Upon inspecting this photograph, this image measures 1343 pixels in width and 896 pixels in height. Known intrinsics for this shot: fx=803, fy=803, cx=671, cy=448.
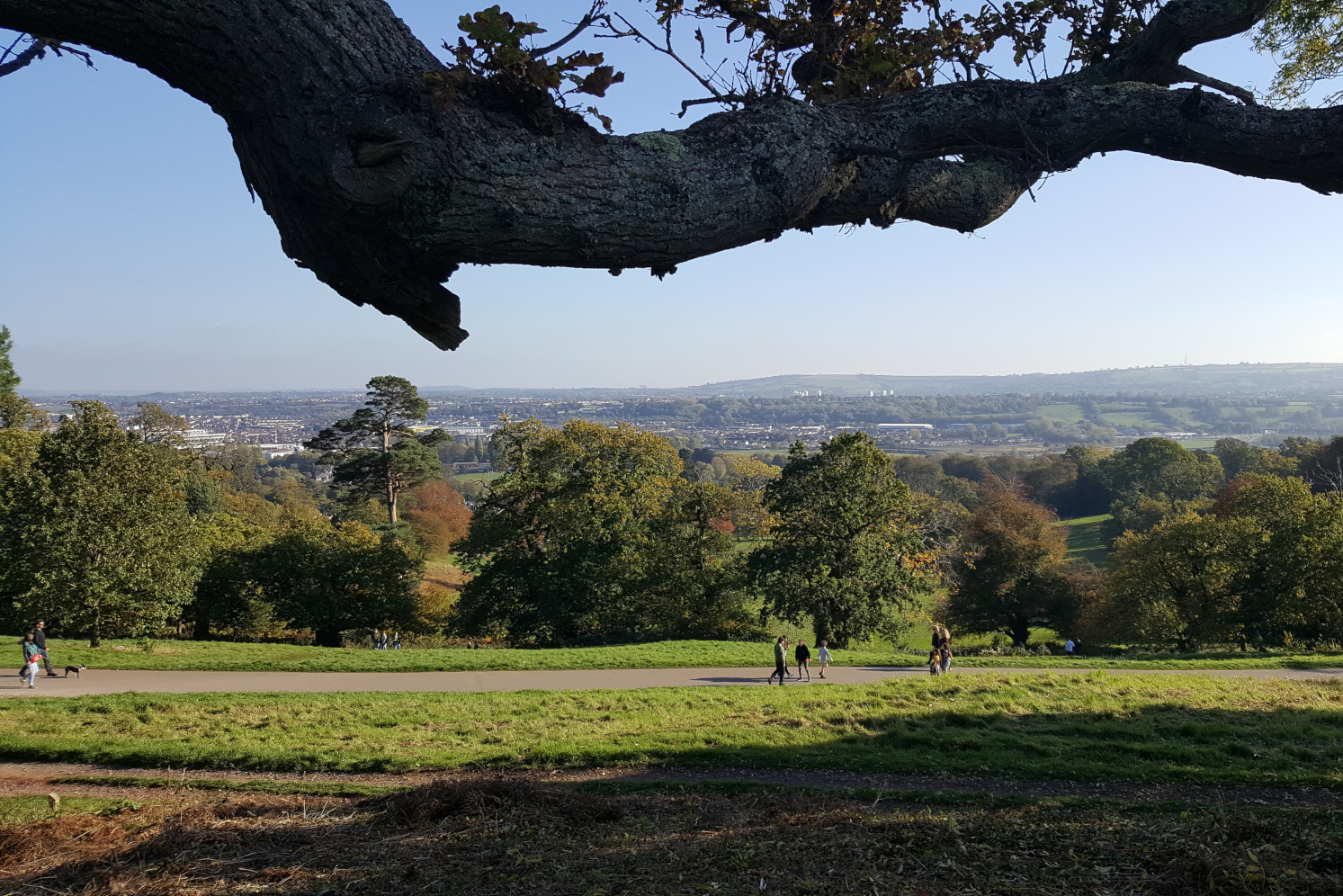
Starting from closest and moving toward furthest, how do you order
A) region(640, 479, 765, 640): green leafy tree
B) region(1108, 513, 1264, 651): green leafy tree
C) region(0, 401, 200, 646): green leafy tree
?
region(0, 401, 200, 646): green leafy tree < region(640, 479, 765, 640): green leafy tree < region(1108, 513, 1264, 651): green leafy tree

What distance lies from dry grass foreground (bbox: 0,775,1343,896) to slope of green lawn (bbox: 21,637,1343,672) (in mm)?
11772

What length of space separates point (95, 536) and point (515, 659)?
1184 cm

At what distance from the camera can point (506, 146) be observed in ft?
9.80

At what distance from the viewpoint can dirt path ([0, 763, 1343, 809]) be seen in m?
8.27

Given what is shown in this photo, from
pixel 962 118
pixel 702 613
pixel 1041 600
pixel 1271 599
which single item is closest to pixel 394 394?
pixel 702 613

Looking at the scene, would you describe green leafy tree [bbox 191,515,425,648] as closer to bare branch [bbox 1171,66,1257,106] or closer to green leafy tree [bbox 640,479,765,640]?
green leafy tree [bbox 640,479,765,640]

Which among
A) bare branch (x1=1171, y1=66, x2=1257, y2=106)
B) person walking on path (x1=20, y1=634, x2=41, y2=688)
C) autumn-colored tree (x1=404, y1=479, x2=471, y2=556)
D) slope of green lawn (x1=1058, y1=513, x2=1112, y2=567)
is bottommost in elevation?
slope of green lawn (x1=1058, y1=513, x2=1112, y2=567)

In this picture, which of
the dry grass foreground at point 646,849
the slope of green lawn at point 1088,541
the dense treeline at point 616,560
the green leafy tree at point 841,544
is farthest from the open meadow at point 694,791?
the slope of green lawn at point 1088,541

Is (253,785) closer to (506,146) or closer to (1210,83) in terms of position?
(506,146)

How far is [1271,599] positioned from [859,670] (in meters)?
19.2

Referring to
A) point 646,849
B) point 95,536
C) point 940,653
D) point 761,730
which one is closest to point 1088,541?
point 940,653

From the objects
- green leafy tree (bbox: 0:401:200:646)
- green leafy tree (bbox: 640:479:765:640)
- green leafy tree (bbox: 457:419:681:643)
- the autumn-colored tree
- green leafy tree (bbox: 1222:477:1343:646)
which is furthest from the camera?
the autumn-colored tree

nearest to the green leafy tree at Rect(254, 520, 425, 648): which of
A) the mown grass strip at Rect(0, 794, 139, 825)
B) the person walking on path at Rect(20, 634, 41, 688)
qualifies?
the person walking on path at Rect(20, 634, 41, 688)

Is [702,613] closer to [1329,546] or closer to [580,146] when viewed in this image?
[1329,546]
